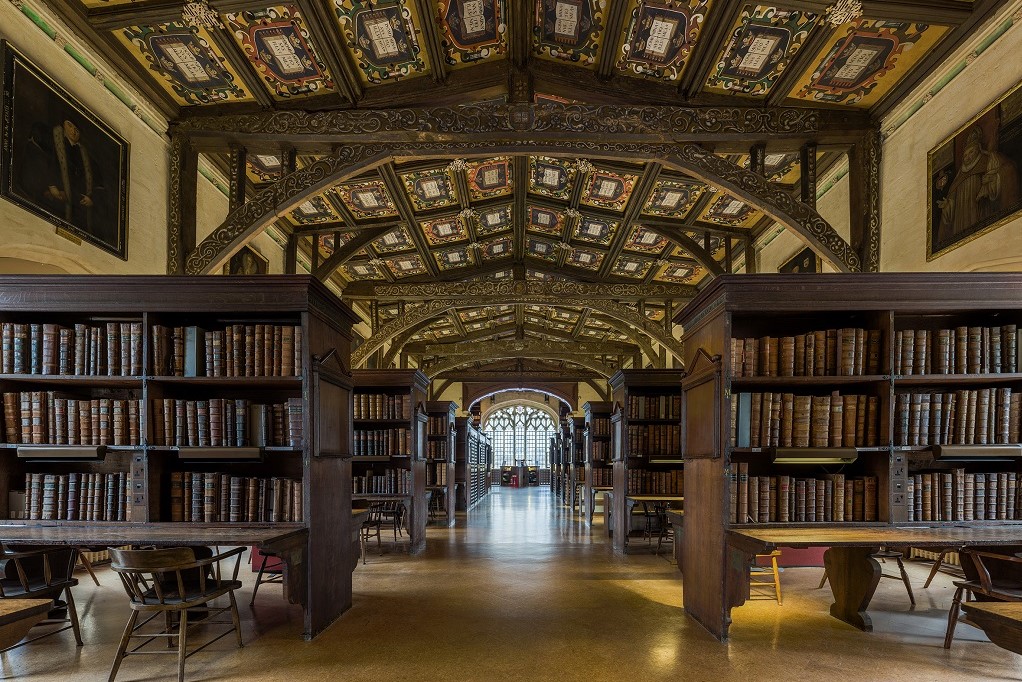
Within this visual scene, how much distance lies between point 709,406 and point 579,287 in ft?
31.6

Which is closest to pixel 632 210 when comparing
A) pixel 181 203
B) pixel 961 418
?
pixel 181 203

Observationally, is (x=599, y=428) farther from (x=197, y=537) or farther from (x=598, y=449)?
(x=197, y=537)

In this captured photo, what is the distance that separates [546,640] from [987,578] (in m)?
2.63

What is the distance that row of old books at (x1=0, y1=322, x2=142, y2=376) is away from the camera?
4.81 meters

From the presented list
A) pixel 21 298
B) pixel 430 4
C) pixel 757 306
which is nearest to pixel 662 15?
pixel 430 4

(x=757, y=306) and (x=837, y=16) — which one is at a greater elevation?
(x=837, y=16)

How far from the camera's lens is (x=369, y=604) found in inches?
230

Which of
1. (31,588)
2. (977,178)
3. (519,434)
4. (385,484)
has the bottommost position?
(519,434)

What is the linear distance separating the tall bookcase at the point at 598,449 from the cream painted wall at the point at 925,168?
212 inches

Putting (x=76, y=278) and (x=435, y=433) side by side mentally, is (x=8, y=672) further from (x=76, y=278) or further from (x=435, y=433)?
(x=435, y=433)

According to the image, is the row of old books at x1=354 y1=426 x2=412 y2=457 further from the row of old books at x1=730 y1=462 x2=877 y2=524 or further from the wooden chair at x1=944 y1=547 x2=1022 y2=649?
the wooden chair at x1=944 y1=547 x2=1022 y2=649

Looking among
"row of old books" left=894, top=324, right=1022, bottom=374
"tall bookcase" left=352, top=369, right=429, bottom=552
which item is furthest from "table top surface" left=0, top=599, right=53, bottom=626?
"tall bookcase" left=352, top=369, right=429, bottom=552

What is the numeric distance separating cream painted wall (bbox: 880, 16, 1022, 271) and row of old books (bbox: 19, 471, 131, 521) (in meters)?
6.99

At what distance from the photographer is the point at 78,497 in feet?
16.1
